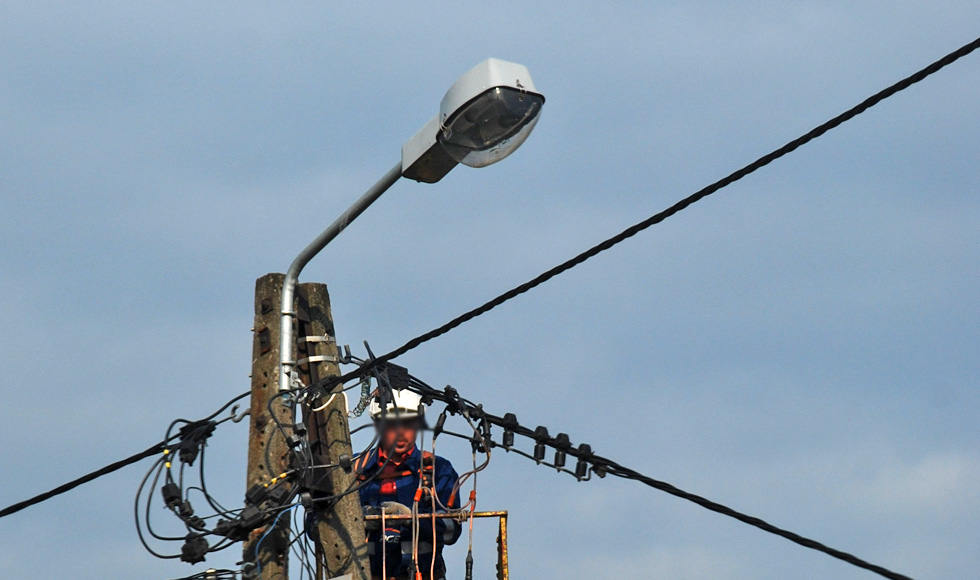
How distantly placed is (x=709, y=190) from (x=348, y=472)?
2.91m

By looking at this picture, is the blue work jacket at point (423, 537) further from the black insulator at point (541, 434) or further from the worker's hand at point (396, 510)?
the black insulator at point (541, 434)

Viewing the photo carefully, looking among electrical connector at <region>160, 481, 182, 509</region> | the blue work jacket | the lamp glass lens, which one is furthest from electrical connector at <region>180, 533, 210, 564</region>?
the lamp glass lens

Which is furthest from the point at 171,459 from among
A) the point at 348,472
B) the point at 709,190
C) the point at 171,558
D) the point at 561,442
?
the point at 709,190

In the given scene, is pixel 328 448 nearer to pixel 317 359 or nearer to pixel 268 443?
pixel 268 443

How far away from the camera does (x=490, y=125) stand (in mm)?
7039

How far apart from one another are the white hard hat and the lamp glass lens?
6.51 ft

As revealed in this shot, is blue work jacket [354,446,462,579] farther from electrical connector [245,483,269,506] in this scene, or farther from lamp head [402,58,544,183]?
lamp head [402,58,544,183]

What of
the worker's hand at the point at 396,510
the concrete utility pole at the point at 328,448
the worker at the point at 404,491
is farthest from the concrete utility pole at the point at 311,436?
the worker's hand at the point at 396,510

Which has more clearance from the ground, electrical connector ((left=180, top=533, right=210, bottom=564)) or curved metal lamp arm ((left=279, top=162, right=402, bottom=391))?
curved metal lamp arm ((left=279, top=162, right=402, bottom=391))

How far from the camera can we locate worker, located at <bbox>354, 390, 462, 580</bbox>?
8633 mm

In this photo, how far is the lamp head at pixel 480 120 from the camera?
6906 millimetres

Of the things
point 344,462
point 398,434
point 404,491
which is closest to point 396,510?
point 404,491

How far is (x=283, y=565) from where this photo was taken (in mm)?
8320

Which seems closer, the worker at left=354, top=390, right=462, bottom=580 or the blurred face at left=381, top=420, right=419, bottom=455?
the blurred face at left=381, top=420, right=419, bottom=455
